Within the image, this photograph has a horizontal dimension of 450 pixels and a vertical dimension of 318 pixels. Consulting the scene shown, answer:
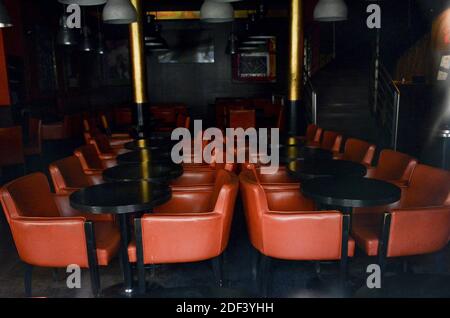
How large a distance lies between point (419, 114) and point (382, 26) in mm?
3365

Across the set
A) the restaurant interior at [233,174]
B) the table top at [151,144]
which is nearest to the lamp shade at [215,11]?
the restaurant interior at [233,174]

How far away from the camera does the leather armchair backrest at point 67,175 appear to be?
2.86m

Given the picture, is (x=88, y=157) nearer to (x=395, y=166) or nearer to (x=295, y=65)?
(x=395, y=166)

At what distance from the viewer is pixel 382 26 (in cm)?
1001

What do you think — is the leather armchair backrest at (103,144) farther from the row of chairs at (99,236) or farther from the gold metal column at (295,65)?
the gold metal column at (295,65)

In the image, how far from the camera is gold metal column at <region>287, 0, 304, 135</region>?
611 cm

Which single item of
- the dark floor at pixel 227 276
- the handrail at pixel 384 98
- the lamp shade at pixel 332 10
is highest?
the lamp shade at pixel 332 10

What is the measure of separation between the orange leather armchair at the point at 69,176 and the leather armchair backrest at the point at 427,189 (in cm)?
218

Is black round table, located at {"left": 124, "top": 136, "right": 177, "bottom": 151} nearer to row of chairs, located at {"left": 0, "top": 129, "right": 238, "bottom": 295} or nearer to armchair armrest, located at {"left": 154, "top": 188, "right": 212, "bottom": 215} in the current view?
armchair armrest, located at {"left": 154, "top": 188, "right": 212, "bottom": 215}

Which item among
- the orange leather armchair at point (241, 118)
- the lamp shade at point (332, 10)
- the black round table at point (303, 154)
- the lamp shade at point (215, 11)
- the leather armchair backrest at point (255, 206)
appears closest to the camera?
the leather armchair backrest at point (255, 206)

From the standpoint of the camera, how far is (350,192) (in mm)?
2389

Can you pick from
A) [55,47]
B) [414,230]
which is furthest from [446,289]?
[55,47]

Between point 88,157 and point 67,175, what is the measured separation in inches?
29.1
